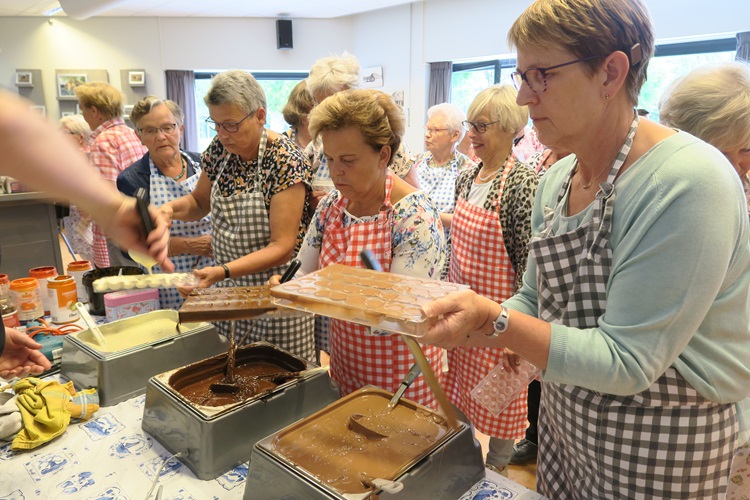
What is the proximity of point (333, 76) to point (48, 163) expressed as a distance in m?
1.94

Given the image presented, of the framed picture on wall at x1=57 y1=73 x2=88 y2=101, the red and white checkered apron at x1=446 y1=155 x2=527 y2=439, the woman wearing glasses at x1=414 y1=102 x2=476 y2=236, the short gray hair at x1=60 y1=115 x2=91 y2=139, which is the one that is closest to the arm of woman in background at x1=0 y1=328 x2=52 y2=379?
the red and white checkered apron at x1=446 y1=155 x2=527 y2=439

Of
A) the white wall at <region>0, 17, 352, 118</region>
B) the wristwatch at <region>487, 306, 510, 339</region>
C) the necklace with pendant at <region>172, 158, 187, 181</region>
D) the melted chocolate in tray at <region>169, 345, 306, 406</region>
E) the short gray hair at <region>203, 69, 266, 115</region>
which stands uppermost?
the white wall at <region>0, 17, 352, 118</region>

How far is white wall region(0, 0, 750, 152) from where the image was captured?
7.38 m

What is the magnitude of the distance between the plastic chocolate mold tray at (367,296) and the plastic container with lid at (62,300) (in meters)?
1.38

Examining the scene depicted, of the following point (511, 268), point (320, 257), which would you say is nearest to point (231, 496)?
point (320, 257)

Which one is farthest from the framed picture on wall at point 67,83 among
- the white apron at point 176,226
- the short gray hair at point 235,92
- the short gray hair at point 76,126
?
the short gray hair at point 235,92

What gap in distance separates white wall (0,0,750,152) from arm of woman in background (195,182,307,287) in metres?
5.89

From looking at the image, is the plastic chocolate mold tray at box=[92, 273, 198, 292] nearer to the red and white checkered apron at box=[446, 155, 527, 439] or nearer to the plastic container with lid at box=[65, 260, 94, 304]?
the plastic container with lid at box=[65, 260, 94, 304]

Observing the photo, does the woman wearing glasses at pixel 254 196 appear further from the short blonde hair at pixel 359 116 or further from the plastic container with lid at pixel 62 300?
the plastic container with lid at pixel 62 300

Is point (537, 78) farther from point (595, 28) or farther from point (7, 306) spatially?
point (7, 306)

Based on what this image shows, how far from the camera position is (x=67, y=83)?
8250 mm

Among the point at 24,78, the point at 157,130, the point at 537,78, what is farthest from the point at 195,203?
the point at 24,78

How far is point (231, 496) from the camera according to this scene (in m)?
1.12

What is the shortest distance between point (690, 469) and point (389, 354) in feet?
2.75
